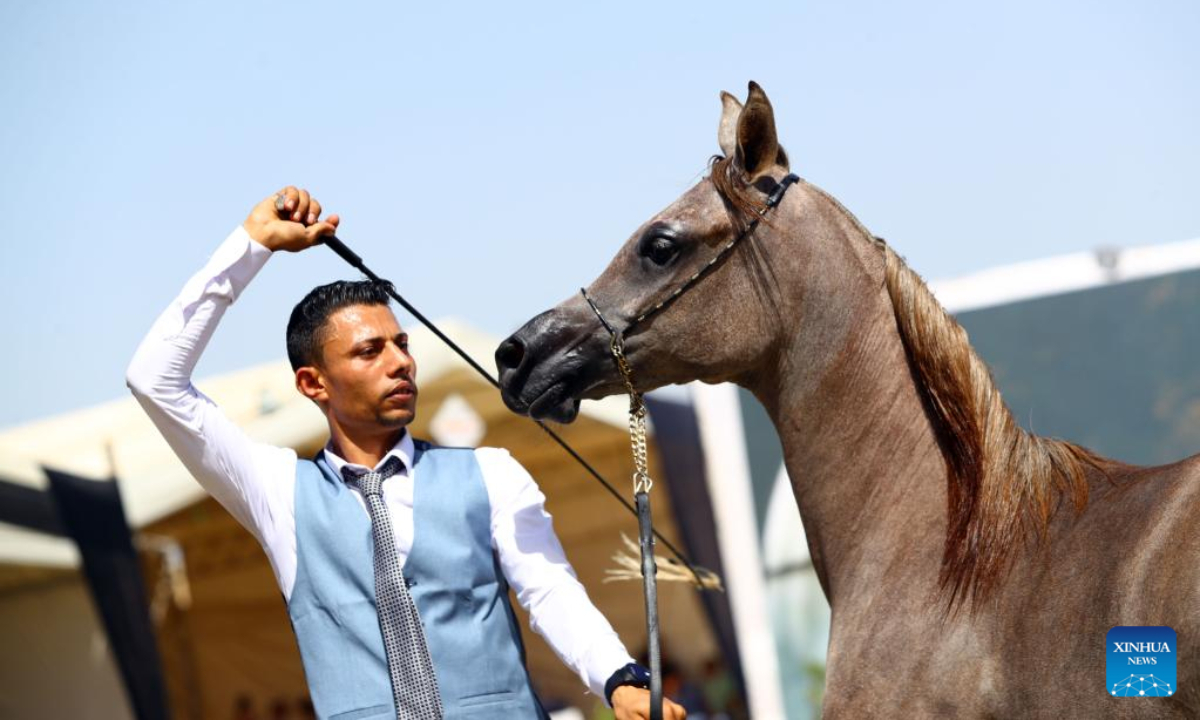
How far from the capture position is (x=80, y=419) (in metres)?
10.1

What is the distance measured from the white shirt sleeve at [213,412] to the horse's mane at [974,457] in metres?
1.09

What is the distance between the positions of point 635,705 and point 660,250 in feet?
3.40

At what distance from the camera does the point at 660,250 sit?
9.13ft

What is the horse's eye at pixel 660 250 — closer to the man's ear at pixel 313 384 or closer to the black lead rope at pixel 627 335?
the black lead rope at pixel 627 335

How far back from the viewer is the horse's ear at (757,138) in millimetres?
2691

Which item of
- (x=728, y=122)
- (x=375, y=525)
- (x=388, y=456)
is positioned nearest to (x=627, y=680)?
(x=375, y=525)

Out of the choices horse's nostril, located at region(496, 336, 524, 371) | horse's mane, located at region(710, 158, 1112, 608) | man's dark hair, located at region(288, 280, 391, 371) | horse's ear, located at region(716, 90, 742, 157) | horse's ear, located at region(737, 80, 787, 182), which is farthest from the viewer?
horse's ear, located at region(716, 90, 742, 157)

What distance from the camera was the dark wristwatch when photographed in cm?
225

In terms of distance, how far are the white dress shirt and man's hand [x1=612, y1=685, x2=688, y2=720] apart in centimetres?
6

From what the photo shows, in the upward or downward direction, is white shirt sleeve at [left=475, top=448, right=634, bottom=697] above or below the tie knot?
below

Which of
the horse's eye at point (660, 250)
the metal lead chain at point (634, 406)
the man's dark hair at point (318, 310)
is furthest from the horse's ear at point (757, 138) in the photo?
the man's dark hair at point (318, 310)

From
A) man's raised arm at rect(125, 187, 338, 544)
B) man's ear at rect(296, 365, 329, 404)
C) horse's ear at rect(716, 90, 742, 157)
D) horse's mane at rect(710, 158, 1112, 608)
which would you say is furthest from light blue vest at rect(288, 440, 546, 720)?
horse's ear at rect(716, 90, 742, 157)

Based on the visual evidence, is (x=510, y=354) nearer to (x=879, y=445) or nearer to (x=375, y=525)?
(x=375, y=525)

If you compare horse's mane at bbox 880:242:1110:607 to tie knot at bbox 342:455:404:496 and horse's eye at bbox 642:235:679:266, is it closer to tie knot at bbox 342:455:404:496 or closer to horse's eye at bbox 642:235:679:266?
horse's eye at bbox 642:235:679:266
